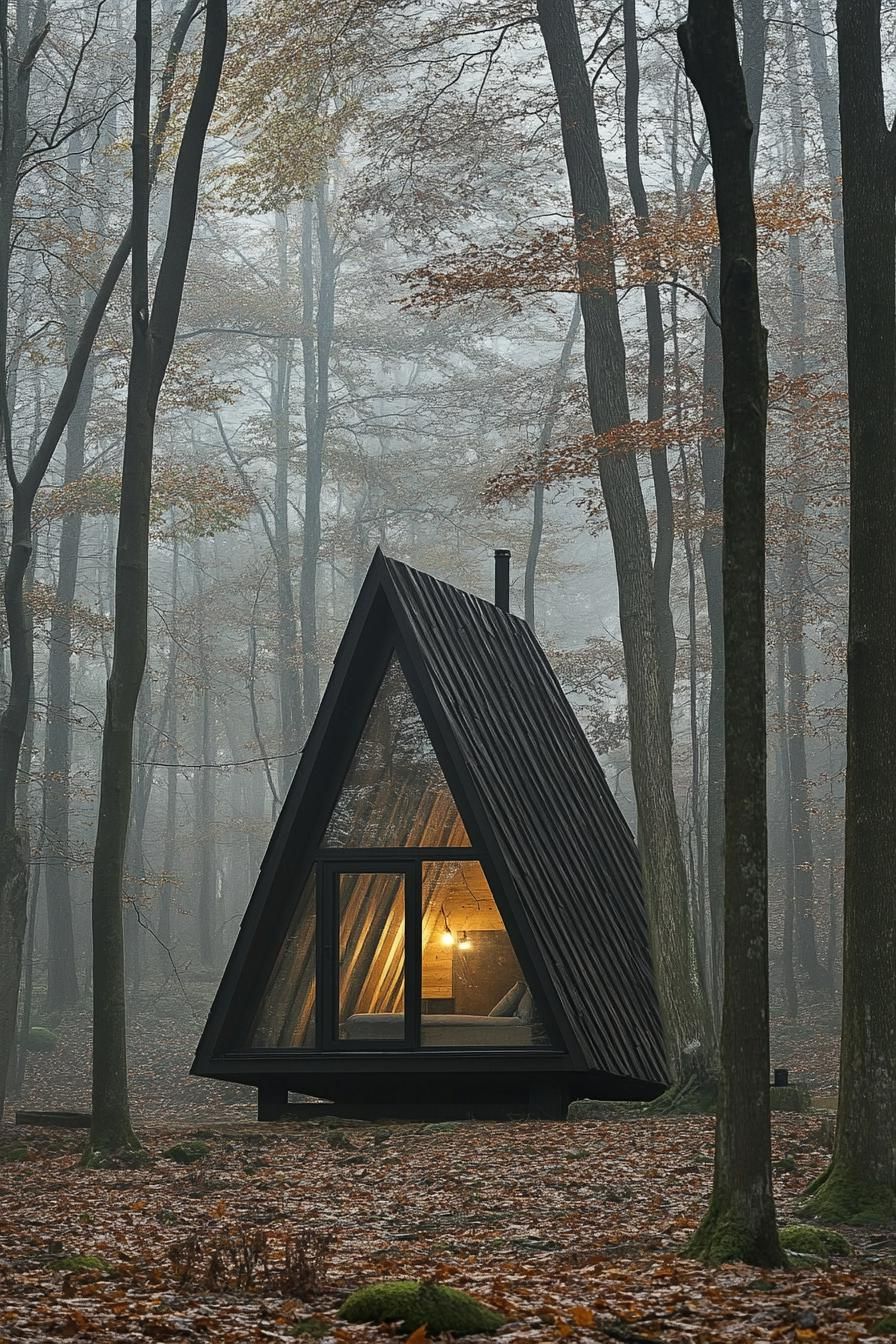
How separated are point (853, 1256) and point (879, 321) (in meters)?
4.44

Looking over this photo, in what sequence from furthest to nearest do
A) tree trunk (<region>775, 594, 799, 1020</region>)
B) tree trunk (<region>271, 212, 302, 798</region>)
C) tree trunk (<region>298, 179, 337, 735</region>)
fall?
tree trunk (<region>271, 212, 302, 798</region>)
tree trunk (<region>298, 179, 337, 735</region>)
tree trunk (<region>775, 594, 799, 1020</region>)

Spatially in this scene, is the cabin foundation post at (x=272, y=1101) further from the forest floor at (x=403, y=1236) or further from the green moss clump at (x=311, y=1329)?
the green moss clump at (x=311, y=1329)

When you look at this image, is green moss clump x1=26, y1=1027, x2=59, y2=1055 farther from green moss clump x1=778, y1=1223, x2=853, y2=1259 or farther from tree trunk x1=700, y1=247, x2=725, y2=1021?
green moss clump x1=778, y1=1223, x2=853, y2=1259

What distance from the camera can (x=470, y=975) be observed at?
460 inches

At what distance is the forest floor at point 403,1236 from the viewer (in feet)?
16.2

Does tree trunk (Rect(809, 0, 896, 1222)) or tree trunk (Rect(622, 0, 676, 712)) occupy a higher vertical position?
tree trunk (Rect(622, 0, 676, 712))

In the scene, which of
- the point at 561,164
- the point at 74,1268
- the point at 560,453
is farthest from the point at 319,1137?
the point at 561,164

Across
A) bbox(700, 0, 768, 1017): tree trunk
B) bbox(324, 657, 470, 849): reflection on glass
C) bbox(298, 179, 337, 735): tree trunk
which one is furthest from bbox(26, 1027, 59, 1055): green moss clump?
bbox(324, 657, 470, 849): reflection on glass

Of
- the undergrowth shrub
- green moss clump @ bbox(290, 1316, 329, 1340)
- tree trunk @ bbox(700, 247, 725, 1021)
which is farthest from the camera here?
tree trunk @ bbox(700, 247, 725, 1021)

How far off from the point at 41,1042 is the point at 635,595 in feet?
43.2

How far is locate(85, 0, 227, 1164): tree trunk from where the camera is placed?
10.1m

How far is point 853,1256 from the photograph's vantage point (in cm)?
605

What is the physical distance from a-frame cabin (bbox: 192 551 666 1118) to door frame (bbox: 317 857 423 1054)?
0.01m

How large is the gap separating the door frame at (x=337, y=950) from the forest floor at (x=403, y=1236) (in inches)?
26.7
